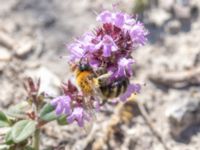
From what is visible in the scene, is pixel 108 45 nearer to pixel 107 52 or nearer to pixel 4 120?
pixel 107 52

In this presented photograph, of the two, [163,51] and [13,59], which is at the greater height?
[163,51]

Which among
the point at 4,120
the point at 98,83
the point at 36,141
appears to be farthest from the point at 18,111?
the point at 98,83

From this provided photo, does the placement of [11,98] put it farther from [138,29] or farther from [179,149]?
[138,29]

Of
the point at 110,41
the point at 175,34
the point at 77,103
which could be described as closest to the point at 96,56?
the point at 110,41

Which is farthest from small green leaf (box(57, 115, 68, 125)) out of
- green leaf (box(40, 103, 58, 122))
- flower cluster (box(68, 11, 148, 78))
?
flower cluster (box(68, 11, 148, 78))

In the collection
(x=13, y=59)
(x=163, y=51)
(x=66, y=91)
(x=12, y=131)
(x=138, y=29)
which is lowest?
(x=12, y=131)

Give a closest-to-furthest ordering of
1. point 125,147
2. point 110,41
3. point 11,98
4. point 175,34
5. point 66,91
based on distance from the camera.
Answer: point 110,41 → point 66,91 → point 125,147 → point 11,98 → point 175,34
